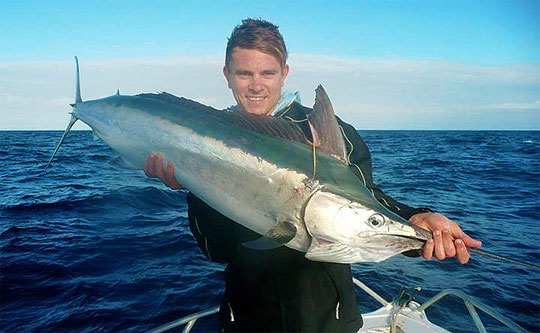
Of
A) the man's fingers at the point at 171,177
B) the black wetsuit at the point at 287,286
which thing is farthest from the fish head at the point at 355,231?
the man's fingers at the point at 171,177

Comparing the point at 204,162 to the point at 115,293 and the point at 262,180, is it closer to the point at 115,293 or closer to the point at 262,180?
the point at 262,180

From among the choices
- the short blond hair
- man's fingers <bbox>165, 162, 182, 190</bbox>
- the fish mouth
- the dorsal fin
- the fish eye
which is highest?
the short blond hair

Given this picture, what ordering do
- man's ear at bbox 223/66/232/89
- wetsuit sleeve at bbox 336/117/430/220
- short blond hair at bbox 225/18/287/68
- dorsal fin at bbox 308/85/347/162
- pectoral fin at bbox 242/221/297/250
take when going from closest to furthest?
pectoral fin at bbox 242/221/297/250, dorsal fin at bbox 308/85/347/162, wetsuit sleeve at bbox 336/117/430/220, short blond hair at bbox 225/18/287/68, man's ear at bbox 223/66/232/89

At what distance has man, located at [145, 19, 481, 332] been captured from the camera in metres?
2.71

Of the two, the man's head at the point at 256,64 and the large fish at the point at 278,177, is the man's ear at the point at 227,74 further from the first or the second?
the large fish at the point at 278,177

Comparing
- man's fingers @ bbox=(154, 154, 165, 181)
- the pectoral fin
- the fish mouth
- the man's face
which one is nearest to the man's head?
the man's face

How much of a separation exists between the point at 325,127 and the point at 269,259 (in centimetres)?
104

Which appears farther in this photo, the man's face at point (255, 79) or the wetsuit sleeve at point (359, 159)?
the man's face at point (255, 79)

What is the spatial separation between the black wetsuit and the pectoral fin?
0.54 meters

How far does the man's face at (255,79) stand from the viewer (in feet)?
10.6

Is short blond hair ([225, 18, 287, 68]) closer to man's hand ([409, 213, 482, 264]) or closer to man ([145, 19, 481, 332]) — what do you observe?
man ([145, 19, 481, 332])

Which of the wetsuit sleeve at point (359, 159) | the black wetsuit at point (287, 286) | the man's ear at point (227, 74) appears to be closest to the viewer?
the black wetsuit at point (287, 286)

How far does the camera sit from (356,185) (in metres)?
2.37

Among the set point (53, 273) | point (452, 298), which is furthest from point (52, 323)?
point (452, 298)
